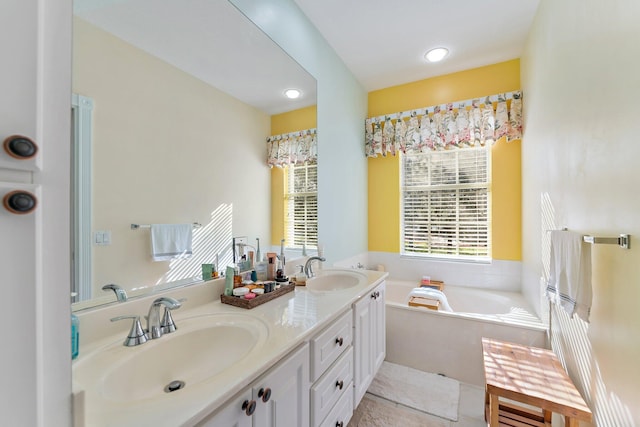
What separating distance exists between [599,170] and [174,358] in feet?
6.07

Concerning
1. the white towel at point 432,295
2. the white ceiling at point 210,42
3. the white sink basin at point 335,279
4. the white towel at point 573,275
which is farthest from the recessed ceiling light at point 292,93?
the white towel at point 432,295

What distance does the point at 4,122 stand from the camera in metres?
0.40

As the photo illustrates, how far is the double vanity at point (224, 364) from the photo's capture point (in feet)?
2.10

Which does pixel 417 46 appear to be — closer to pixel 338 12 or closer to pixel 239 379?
pixel 338 12

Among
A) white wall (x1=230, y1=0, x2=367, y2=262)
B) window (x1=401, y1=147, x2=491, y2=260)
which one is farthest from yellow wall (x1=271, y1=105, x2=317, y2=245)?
window (x1=401, y1=147, x2=491, y2=260)

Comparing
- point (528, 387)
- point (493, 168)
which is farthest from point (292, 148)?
point (493, 168)

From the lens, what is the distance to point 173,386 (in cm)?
89

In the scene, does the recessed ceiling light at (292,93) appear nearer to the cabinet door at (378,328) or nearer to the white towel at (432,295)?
the cabinet door at (378,328)

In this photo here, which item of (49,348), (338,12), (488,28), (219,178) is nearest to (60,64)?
(49,348)

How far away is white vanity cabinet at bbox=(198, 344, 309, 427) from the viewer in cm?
73

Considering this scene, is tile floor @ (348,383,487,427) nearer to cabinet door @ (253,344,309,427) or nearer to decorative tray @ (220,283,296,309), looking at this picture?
cabinet door @ (253,344,309,427)

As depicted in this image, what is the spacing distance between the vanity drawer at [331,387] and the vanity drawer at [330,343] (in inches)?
1.6

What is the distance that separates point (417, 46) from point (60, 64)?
105 inches

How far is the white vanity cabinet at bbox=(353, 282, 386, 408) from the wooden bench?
0.65 metres
